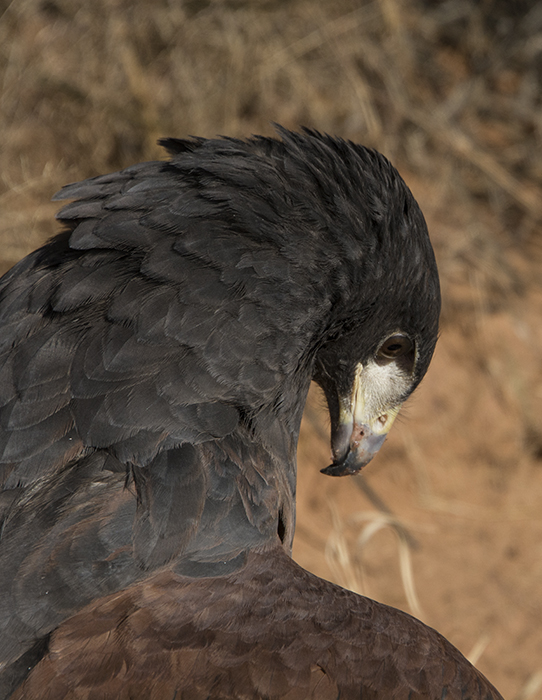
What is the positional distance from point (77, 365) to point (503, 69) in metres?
6.32

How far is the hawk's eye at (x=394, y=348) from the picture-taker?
8.02ft

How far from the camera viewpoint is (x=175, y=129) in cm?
524

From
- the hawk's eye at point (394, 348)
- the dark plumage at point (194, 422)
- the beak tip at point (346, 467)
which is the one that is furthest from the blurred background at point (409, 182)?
the dark plumage at point (194, 422)

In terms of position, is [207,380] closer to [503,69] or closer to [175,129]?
[175,129]

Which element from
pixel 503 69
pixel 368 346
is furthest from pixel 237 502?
pixel 503 69

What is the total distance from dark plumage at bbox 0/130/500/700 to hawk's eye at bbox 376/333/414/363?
0.06 metres

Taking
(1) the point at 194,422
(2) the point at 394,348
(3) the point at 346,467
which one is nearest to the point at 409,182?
Answer: (2) the point at 394,348

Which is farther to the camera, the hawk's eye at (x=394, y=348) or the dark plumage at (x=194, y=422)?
the hawk's eye at (x=394, y=348)

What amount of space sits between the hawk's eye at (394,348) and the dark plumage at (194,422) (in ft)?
0.19

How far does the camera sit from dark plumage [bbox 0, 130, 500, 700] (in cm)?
167

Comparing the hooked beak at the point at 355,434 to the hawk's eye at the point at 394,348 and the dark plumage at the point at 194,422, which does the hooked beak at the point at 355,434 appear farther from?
the dark plumage at the point at 194,422

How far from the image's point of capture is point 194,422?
1952 mm

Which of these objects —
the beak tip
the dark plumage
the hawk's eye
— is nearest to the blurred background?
the beak tip

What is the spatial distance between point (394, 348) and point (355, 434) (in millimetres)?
319
